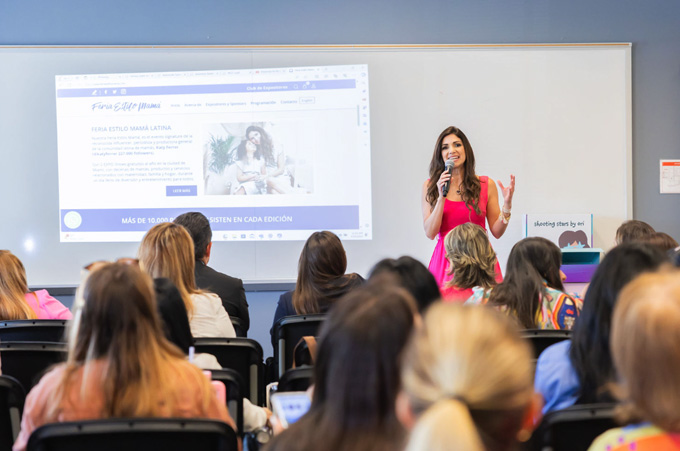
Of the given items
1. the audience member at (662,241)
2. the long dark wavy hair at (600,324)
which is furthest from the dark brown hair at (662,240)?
the long dark wavy hair at (600,324)

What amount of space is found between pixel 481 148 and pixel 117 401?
3929 mm

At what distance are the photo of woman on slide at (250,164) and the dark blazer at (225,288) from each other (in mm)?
1800

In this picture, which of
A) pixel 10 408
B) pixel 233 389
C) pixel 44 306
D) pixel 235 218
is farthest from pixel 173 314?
pixel 235 218

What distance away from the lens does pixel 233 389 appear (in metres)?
1.83

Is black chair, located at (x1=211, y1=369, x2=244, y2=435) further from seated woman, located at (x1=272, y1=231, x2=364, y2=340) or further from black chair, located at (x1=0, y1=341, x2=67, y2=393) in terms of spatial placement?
seated woman, located at (x1=272, y1=231, x2=364, y2=340)

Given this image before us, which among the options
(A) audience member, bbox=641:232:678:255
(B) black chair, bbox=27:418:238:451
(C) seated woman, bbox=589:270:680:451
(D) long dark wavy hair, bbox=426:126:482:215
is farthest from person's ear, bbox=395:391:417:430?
(D) long dark wavy hair, bbox=426:126:482:215

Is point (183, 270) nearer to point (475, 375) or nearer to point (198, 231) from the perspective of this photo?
point (198, 231)

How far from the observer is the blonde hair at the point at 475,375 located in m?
0.81

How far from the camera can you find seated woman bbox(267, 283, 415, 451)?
992 millimetres

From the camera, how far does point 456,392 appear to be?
31.9 inches

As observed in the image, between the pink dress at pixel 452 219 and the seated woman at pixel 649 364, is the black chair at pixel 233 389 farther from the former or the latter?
the pink dress at pixel 452 219

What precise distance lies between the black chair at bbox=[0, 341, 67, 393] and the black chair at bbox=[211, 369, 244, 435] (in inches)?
29.9

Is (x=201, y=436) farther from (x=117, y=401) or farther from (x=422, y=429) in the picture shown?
(x=422, y=429)

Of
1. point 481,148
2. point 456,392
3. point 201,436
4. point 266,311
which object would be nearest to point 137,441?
point 201,436
